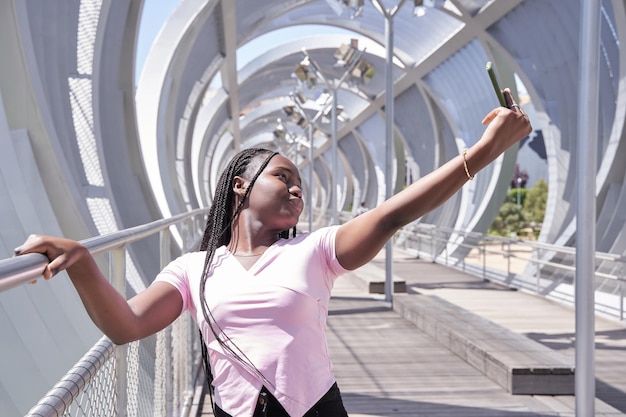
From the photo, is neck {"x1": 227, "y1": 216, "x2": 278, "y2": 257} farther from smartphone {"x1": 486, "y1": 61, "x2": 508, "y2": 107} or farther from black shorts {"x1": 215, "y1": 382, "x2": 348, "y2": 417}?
smartphone {"x1": 486, "y1": 61, "x2": 508, "y2": 107}

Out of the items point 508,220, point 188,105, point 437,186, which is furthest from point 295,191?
point 508,220

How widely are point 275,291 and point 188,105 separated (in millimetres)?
23819

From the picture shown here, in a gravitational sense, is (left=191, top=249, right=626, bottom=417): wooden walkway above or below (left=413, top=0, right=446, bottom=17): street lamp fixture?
below

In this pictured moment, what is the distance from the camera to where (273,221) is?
2.18 metres

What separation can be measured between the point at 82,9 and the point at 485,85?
63.0ft

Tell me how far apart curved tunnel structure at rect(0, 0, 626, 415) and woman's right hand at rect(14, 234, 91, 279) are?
2203mm

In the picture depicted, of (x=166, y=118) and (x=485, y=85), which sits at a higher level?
(x=485, y=85)

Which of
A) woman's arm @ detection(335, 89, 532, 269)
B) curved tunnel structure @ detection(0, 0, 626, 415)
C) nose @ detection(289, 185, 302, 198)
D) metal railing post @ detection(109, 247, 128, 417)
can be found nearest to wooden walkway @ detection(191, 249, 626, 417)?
curved tunnel structure @ detection(0, 0, 626, 415)

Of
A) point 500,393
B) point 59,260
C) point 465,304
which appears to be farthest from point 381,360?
point 59,260

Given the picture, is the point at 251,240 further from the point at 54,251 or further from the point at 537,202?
the point at 537,202

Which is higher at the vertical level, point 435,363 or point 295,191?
point 295,191

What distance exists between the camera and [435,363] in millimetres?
8078

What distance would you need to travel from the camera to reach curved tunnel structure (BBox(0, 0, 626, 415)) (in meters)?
5.12

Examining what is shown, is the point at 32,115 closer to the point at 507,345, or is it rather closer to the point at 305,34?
the point at 507,345
